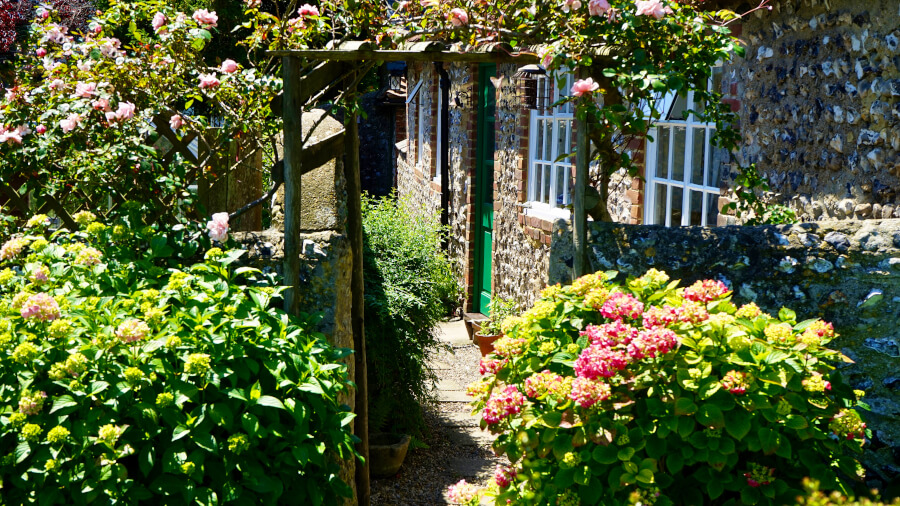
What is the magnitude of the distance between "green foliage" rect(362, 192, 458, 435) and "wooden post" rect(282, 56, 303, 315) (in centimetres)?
150

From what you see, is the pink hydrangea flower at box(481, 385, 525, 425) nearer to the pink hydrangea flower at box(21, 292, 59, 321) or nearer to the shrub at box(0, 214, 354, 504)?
the shrub at box(0, 214, 354, 504)

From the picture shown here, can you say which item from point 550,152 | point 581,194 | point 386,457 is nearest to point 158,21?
point 581,194

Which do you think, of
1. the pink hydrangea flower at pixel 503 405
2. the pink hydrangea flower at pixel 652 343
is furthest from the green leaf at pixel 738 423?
the pink hydrangea flower at pixel 503 405

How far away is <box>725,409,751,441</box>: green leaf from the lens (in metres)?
2.38

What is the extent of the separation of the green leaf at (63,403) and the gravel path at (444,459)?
227 centimetres

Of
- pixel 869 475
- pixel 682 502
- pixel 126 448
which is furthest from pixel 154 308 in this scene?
pixel 869 475

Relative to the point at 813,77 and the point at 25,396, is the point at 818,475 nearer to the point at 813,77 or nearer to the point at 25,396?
the point at 813,77

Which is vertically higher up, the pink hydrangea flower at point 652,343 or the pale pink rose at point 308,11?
the pale pink rose at point 308,11

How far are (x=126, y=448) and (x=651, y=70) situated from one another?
2291 millimetres

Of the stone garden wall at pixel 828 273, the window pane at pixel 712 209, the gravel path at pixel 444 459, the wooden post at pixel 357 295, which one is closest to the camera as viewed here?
the stone garden wall at pixel 828 273

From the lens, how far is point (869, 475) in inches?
124

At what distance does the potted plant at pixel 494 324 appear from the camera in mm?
6996

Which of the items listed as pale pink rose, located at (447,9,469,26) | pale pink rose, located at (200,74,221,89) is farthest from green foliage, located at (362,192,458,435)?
pale pink rose, located at (447,9,469,26)

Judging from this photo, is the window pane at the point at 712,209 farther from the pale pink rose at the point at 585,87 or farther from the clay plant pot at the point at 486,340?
the clay plant pot at the point at 486,340
